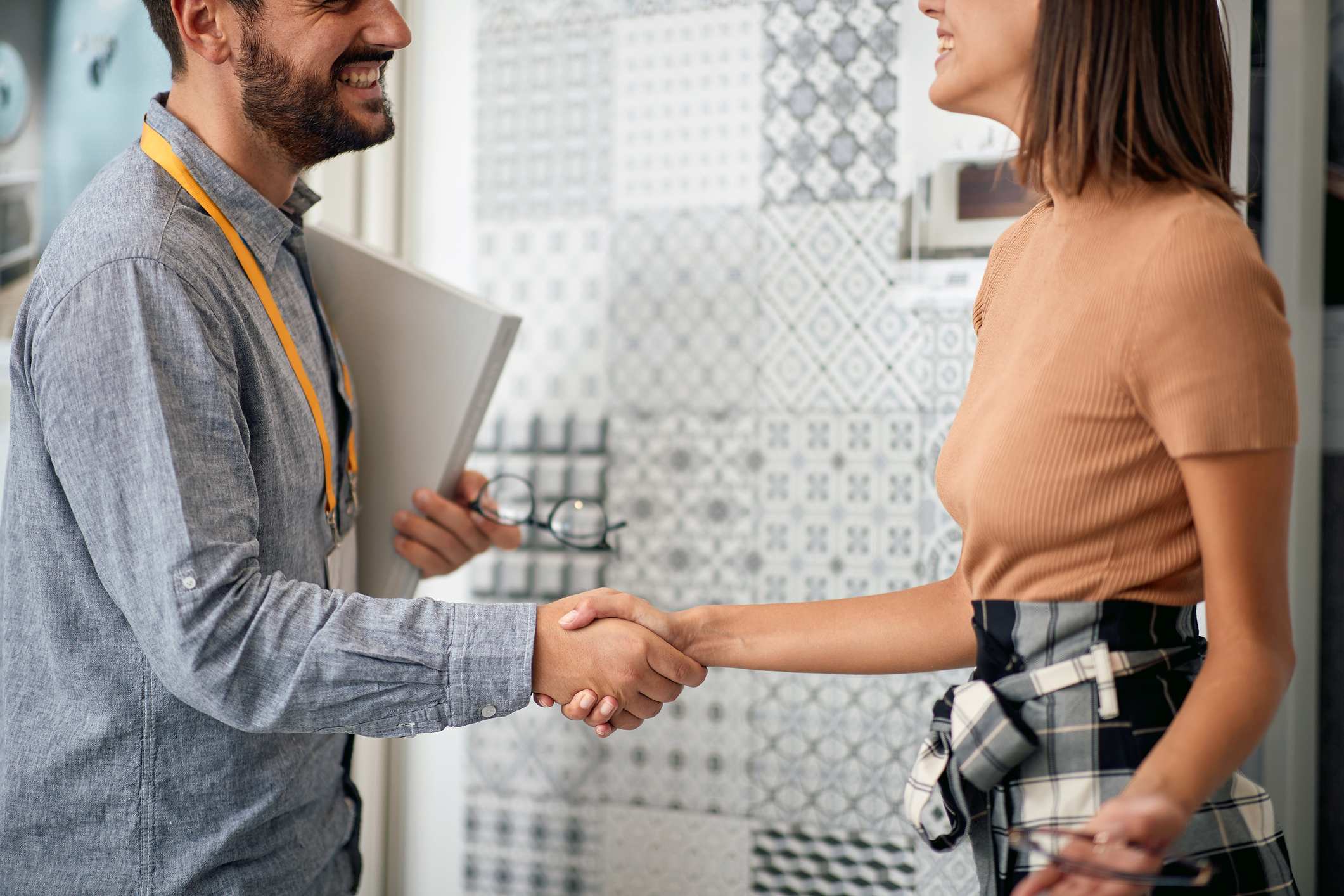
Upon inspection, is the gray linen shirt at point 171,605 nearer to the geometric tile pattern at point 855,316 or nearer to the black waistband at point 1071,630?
the black waistband at point 1071,630

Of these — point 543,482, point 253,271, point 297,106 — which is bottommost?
point 543,482

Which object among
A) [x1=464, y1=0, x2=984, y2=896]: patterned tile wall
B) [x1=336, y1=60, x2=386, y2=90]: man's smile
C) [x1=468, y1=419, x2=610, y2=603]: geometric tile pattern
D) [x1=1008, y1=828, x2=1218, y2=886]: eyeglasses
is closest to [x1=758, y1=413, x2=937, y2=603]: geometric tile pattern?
[x1=464, y1=0, x2=984, y2=896]: patterned tile wall

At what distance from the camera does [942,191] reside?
1.67 meters

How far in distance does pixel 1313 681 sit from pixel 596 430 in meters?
1.39

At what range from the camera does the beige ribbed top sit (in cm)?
72

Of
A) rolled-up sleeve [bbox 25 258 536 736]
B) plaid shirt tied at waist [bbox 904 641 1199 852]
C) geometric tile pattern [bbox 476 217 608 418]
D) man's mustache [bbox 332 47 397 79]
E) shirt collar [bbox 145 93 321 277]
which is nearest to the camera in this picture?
plaid shirt tied at waist [bbox 904 641 1199 852]

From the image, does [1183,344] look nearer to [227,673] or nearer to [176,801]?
[227,673]

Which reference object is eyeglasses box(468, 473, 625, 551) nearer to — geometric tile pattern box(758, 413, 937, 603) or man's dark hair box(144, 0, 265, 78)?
geometric tile pattern box(758, 413, 937, 603)

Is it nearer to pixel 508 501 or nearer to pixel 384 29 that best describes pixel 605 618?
pixel 508 501

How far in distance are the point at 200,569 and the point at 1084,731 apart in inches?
35.1

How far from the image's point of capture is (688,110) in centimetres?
181

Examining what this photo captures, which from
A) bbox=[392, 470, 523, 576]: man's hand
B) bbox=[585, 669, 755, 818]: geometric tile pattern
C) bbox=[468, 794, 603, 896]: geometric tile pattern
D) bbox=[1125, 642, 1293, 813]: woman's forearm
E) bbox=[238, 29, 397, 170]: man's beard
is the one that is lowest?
bbox=[468, 794, 603, 896]: geometric tile pattern

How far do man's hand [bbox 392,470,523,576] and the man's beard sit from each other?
0.54 m

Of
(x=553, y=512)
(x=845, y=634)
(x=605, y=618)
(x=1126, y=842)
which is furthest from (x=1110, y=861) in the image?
(x=553, y=512)
